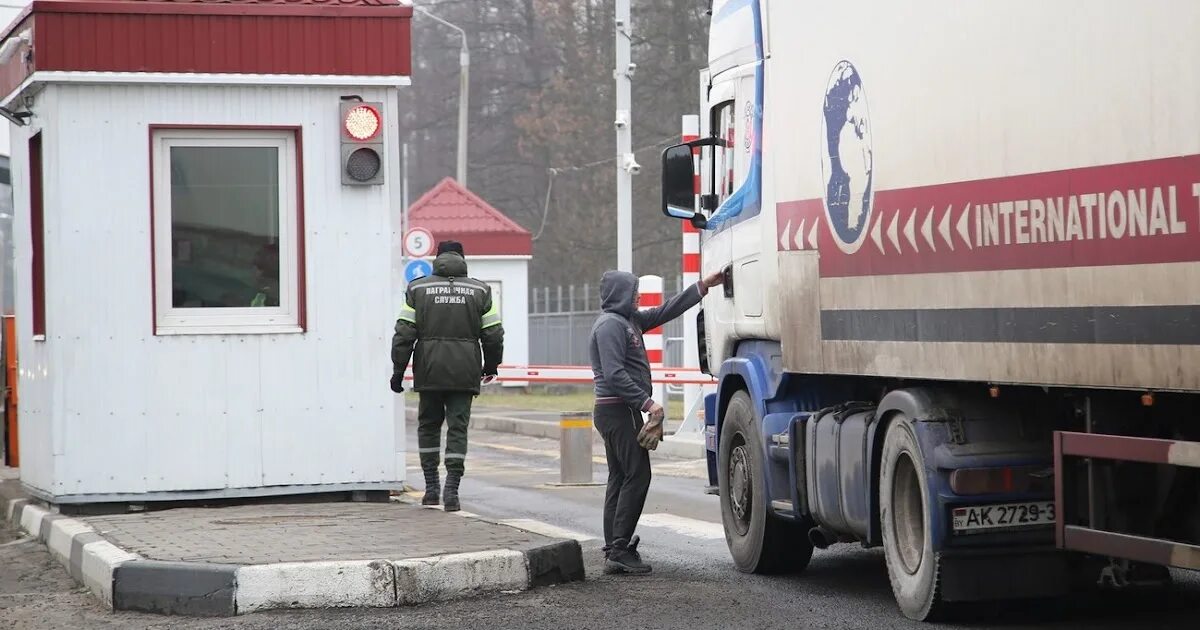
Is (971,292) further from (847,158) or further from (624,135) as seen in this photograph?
(624,135)

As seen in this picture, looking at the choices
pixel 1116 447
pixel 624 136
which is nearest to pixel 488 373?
pixel 1116 447

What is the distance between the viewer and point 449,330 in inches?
492

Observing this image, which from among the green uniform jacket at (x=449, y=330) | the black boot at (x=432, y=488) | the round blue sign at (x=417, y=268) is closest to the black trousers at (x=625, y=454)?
the green uniform jacket at (x=449, y=330)

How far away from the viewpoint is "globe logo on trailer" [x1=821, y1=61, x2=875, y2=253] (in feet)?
27.0

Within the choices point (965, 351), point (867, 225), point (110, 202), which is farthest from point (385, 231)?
point (965, 351)

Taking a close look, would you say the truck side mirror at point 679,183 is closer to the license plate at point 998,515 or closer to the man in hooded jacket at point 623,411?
the man in hooded jacket at point 623,411

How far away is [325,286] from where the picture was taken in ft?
38.5

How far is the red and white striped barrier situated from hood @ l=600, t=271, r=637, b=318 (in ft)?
32.1

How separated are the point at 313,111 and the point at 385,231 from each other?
2.83 feet

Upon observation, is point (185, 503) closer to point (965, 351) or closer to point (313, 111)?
point (313, 111)

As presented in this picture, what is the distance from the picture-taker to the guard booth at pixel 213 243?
1126cm

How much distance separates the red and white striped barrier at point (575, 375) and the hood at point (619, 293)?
9.80 metres

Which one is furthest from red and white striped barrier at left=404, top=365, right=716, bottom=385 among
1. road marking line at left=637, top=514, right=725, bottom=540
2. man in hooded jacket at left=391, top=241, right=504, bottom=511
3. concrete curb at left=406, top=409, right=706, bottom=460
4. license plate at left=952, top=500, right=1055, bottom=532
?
license plate at left=952, top=500, right=1055, bottom=532

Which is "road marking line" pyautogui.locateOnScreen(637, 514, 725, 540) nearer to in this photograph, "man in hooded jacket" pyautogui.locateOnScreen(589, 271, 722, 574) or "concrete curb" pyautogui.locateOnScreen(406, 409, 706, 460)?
"man in hooded jacket" pyautogui.locateOnScreen(589, 271, 722, 574)
